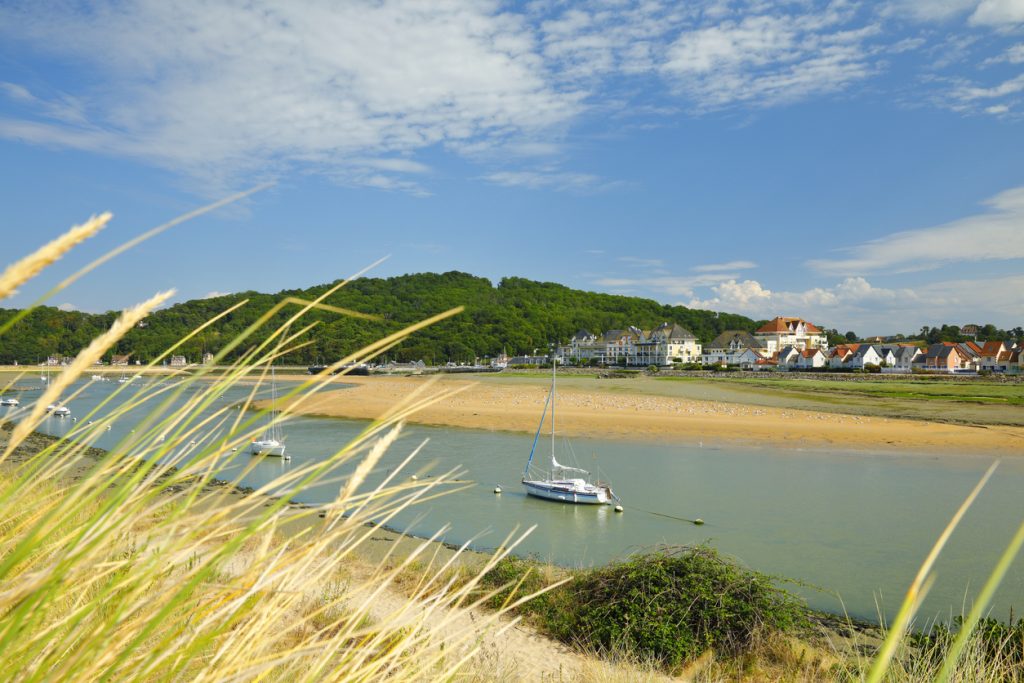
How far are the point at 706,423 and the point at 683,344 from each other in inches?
3377

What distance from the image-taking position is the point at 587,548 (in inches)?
514

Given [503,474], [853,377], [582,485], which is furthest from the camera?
[853,377]

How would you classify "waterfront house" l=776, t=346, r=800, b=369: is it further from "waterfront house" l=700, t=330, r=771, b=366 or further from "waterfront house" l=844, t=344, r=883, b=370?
"waterfront house" l=844, t=344, r=883, b=370

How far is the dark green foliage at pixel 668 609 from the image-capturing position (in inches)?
298

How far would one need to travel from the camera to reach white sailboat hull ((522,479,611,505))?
16.7 m

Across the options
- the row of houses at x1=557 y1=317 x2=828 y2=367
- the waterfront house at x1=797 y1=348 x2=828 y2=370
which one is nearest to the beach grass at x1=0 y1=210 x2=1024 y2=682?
the waterfront house at x1=797 y1=348 x2=828 y2=370

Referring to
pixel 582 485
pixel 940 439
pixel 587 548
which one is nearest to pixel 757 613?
pixel 587 548

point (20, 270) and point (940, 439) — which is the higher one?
point (20, 270)

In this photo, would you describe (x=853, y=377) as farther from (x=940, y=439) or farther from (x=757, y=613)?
(x=757, y=613)

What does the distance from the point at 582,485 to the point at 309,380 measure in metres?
16.4

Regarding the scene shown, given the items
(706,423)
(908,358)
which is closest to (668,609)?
(706,423)

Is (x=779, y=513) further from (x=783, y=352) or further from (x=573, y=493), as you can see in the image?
(x=783, y=352)

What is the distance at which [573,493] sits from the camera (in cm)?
1683

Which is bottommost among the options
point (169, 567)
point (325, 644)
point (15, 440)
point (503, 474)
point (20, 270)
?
point (503, 474)
